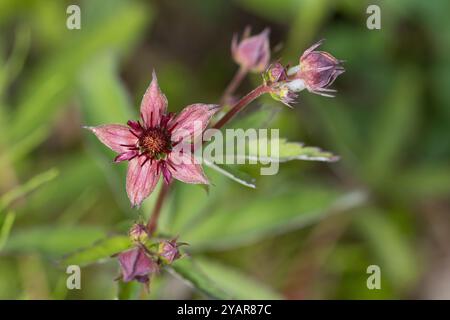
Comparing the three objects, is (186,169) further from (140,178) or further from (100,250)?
(100,250)

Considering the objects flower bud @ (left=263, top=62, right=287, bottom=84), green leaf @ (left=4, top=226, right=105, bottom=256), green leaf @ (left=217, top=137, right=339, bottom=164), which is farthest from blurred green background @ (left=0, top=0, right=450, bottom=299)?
flower bud @ (left=263, top=62, right=287, bottom=84)

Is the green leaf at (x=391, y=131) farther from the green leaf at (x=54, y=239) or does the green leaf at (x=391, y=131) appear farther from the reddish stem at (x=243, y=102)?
the reddish stem at (x=243, y=102)

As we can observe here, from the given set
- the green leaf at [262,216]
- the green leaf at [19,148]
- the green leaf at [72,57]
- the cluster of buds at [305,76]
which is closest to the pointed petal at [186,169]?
the cluster of buds at [305,76]

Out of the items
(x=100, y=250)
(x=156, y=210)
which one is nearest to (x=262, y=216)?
(x=156, y=210)

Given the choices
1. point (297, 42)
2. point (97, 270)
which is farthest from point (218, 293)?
point (297, 42)

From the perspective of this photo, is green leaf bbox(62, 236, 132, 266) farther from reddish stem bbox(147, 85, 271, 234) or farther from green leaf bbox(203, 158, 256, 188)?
green leaf bbox(203, 158, 256, 188)
